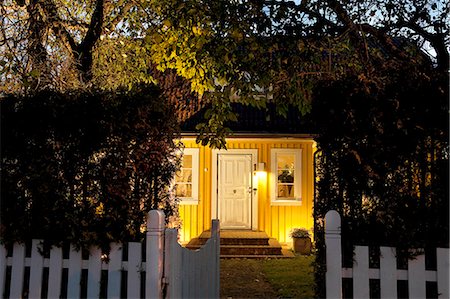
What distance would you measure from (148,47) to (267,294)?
17.8 ft

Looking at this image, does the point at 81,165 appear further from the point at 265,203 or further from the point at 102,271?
the point at 265,203

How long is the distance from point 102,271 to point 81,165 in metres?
1.00

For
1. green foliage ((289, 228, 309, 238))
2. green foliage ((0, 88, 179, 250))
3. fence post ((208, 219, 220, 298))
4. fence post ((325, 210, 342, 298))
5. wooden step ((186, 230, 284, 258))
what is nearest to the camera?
fence post ((325, 210, 342, 298))

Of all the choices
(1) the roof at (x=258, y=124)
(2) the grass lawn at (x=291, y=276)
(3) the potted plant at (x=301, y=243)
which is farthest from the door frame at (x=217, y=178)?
(2) the grass lawn at (x=291, y=276)

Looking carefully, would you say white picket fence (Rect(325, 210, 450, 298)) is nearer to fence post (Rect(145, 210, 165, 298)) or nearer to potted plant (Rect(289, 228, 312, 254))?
fence post (Rect(145, 210, 165, 298))

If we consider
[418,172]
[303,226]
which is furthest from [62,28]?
[303,226]

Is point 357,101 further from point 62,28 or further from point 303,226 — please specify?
point 303,226

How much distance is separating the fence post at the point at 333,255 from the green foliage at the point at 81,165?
5.40 ft

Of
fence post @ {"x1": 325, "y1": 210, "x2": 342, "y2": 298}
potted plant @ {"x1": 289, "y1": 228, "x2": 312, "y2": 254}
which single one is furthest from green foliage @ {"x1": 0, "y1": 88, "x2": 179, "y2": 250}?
potted plant @ {"x1": 289, "y1": 228, "x2": 312, "y2": 254}

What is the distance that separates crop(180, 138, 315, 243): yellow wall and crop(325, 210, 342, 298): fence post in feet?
33.2

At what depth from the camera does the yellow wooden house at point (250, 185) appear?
13984mm

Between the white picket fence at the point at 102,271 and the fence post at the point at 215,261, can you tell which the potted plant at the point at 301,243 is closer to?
the fence post at the point at 215,261

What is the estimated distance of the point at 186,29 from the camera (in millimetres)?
7105

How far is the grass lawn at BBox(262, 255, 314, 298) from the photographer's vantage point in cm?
821
